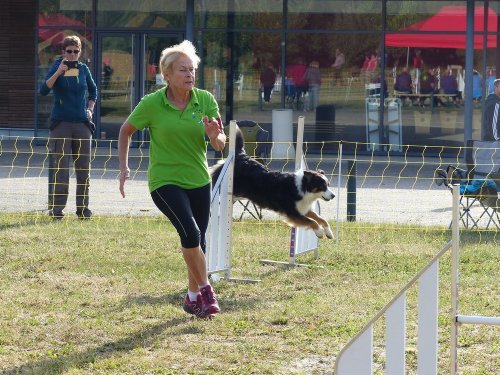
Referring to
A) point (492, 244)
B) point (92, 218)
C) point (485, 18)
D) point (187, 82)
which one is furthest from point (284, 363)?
point (485, 18)

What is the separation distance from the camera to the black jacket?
1571cm

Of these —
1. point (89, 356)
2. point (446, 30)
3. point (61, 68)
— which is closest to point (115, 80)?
point (446, 30)

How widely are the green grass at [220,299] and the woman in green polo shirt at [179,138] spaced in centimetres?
76

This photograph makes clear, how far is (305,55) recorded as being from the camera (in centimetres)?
2219

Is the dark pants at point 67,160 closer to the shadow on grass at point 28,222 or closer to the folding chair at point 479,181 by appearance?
the shadow on grass at point 28,222

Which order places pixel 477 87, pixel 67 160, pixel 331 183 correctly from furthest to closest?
1. pixel 477 87
2. pixel 331 183
3. pixel 67 160

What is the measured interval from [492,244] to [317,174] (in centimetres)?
237

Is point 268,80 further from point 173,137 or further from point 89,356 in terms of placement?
point 89,356

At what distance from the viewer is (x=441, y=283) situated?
9234mm

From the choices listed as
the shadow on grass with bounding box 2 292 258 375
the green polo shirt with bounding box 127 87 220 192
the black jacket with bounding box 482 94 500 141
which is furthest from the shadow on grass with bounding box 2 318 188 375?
the black jacket with bounding box 482 94 500 141

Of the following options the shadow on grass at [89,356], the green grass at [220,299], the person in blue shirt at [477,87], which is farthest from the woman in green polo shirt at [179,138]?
the person in blue shirt at [477,87]

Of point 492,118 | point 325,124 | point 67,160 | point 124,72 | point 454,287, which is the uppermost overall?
point 124,72

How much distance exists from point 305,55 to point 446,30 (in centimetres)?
282

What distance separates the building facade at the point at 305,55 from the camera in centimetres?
2148
